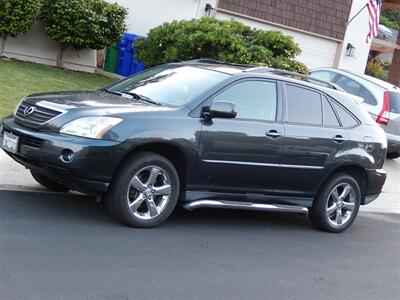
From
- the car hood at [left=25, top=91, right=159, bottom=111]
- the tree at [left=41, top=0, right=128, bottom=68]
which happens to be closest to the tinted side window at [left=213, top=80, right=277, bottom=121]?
the car hood at [left=25, top=91, right=159, bottom=111]

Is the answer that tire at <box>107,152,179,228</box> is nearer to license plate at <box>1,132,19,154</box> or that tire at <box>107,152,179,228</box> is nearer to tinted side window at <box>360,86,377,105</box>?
license plate at <box>1,132,19,154</box>

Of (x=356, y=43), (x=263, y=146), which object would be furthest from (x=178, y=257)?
(x=356, y=43)

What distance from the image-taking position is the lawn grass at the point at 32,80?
1188 centimetres

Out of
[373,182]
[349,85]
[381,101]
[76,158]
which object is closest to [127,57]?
[349,85]

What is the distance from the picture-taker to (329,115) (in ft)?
26.4

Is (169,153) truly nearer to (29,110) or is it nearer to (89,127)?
(89,127)

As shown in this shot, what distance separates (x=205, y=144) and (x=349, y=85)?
26.1 feet

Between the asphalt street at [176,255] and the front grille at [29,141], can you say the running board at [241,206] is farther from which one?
the front grille at [29,141]

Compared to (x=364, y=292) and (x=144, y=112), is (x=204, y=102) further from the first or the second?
(x=364, y=292)

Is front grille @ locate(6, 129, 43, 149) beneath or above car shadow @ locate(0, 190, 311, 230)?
above

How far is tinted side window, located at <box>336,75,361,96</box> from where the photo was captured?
13938mm

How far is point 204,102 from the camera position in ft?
23.0

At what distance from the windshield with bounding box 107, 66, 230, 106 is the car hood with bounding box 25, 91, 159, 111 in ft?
0.92

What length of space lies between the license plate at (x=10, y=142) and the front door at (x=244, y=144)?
1.79m
